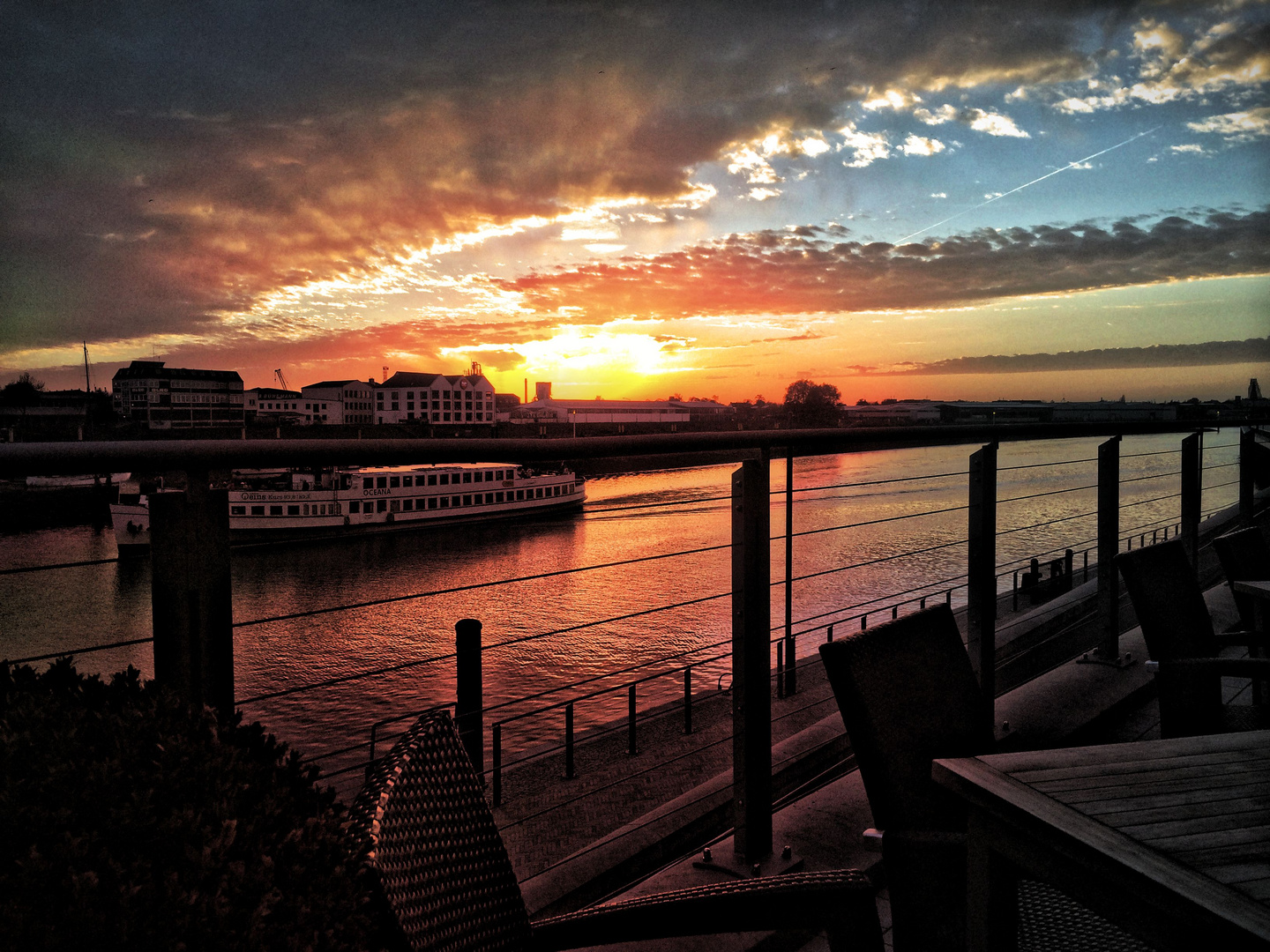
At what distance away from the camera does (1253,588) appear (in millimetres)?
1937

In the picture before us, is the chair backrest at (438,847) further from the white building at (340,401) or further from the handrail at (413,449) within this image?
the white building at (340,401)

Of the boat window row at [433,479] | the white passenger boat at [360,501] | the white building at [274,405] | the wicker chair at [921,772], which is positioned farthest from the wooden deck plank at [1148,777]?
the white building at [274,405]

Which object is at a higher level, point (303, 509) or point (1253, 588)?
point (1253, 588)

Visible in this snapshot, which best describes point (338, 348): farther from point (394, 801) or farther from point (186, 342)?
point (394, 801)

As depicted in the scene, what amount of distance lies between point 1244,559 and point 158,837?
9.64ft

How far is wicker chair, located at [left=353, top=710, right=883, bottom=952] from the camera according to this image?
27.4 inches

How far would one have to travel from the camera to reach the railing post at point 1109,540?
2799 millimetres

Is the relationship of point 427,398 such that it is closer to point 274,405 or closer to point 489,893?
point 274,405

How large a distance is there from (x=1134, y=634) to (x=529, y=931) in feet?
11.2

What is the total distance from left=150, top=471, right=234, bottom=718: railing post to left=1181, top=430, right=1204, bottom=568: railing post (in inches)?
146

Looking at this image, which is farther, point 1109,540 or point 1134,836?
point 1109,540

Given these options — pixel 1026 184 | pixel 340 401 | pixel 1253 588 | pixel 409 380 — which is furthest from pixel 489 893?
pixel 340 401

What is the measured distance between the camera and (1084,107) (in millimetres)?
21719

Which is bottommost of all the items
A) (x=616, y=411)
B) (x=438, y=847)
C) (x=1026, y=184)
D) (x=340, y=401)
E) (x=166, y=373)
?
(x=438, y=847)
